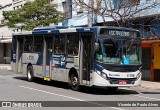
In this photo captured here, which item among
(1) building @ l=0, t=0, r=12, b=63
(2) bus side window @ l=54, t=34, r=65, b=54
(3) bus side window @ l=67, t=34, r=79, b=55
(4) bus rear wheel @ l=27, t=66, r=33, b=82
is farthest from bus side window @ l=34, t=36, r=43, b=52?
(1) building @ l=0, t=0, r=12, b=63

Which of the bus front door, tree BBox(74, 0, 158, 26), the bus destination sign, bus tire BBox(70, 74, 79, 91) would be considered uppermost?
tree BBox(74, 0, 158, 26)

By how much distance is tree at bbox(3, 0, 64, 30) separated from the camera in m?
38.5

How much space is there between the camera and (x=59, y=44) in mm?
20375

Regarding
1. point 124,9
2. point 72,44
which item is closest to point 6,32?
point 124,9

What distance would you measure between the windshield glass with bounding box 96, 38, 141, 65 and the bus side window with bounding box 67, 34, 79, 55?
5.48ft

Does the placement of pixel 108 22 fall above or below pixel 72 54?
above

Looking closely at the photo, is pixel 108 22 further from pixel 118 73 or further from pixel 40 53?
pixel 118 73

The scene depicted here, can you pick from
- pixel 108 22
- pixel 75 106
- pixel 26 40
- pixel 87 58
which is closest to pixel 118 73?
pixel 87 58

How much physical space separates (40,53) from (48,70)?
1.32m

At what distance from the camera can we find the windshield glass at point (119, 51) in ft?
57.4

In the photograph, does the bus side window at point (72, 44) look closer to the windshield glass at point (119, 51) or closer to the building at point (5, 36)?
the windshield glass at point (119, 51)

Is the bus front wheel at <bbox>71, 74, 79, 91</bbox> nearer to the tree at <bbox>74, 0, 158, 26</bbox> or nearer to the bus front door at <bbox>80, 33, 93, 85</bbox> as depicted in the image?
the bus front door at <bbox>80, 33, 93, 85</bbox>

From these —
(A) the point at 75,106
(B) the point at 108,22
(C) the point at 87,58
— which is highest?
(B) the point at 108,22

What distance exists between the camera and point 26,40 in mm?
24188
